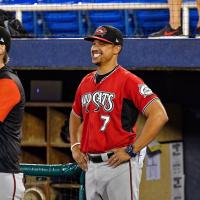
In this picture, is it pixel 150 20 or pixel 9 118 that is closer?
pixel 9 118

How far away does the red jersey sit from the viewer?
4.36 meters

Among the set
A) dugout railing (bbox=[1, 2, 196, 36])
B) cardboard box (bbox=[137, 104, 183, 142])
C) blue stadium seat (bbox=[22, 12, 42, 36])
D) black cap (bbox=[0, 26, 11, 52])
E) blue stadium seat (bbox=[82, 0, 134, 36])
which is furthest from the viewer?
blue stadium seat (bbox=[22, 12, 42, 36])

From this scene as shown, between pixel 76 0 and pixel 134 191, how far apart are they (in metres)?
3.98

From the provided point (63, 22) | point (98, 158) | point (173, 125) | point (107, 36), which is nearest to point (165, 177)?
point (173, 125)

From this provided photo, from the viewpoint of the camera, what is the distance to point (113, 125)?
14.4 ft

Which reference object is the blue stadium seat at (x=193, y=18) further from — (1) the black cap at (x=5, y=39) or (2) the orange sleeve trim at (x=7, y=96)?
(2) the orange sleeve trim at (x=7, y=96)

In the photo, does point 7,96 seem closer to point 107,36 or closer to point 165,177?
point 107,36

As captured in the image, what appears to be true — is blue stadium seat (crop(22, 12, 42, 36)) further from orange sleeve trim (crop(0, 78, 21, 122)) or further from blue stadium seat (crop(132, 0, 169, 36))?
orange sleeve trim (crop(0, 78, 21, 122))

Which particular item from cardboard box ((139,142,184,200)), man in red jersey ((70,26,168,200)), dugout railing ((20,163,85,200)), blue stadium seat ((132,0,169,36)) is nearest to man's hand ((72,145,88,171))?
man in red jersey ((70,26,168,200))

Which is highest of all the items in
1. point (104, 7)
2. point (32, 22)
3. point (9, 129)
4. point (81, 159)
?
point (32, 22)

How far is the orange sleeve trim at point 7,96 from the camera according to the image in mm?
4016

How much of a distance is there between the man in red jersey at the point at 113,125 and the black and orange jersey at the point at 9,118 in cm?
56

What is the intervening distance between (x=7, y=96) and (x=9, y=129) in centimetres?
20

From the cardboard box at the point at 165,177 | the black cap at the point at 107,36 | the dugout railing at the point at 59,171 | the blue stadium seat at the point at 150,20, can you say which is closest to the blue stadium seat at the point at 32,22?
the blue stadium seat at the point at 150,20
